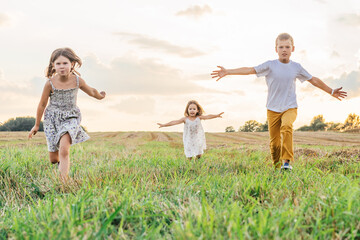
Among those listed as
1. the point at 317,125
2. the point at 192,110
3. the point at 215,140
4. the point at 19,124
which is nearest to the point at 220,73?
the point at 192,110

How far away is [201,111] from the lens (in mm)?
7738

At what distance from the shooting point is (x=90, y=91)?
204 inches

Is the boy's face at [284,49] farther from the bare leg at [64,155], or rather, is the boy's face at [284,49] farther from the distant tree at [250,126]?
the distant tree at [250,126]

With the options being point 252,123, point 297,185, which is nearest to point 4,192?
point 297,185

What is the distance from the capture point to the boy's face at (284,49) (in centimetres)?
568

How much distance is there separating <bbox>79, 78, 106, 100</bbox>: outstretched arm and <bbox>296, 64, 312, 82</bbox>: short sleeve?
3.54 metres

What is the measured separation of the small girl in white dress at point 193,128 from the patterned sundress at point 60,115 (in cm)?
260

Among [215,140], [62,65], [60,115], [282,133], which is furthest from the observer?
[215,140]

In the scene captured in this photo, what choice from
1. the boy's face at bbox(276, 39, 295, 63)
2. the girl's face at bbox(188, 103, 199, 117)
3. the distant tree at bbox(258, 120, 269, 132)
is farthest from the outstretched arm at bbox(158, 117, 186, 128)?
the distant tree at bbox(258, 120, 269, 132)

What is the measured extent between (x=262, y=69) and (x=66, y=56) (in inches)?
132

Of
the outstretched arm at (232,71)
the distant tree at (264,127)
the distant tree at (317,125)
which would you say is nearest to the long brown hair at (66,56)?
the outstretched arm at (232,71)

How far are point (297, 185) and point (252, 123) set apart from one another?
50586 mm

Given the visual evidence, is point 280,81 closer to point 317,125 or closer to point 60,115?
point 60,115

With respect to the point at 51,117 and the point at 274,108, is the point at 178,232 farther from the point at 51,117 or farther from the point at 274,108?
the point at 274,108
